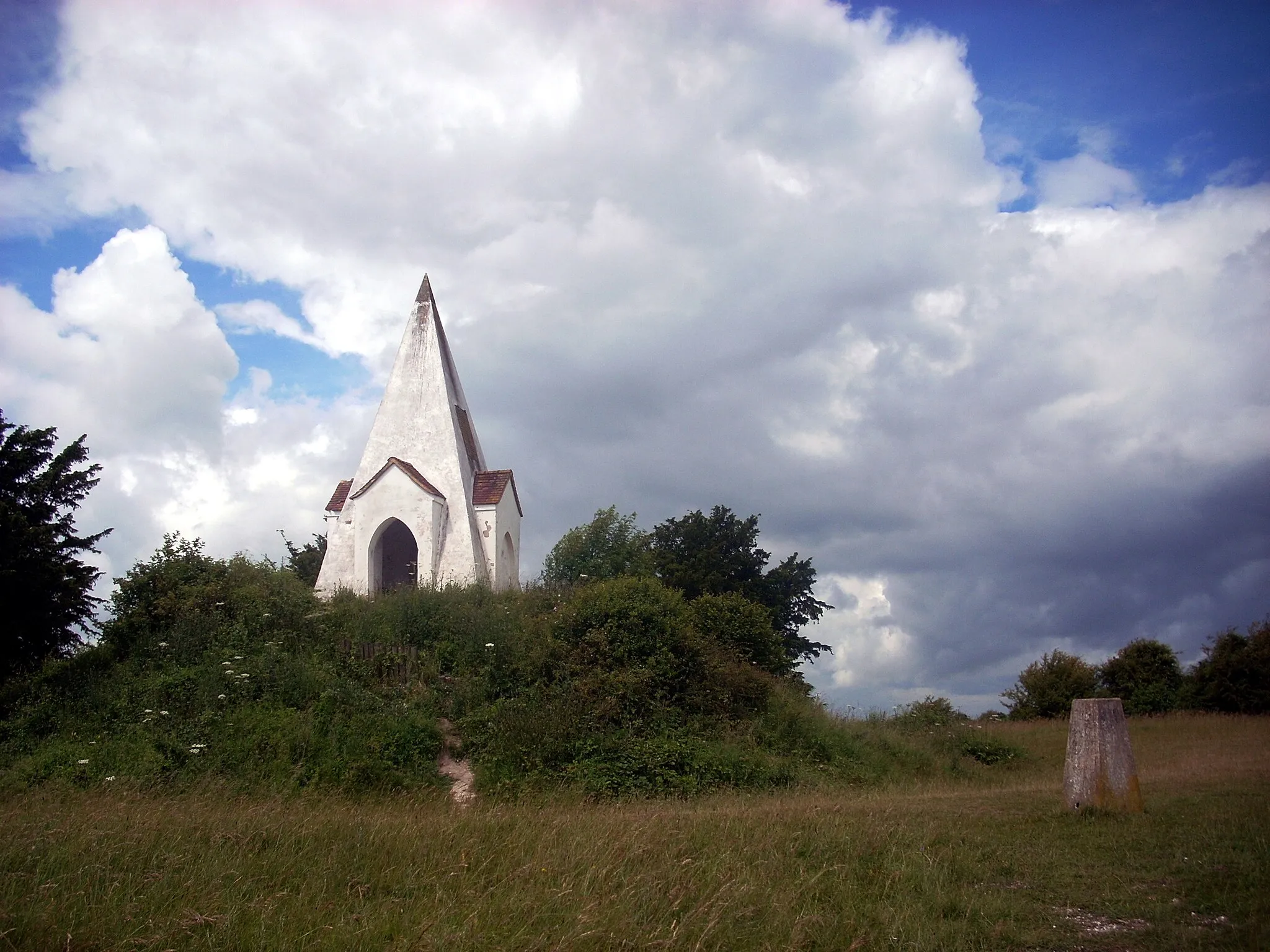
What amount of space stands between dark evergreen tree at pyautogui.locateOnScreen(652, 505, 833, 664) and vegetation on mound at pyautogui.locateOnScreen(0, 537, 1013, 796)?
1224 cm

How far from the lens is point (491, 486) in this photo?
23.6 m

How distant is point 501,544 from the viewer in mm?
23609

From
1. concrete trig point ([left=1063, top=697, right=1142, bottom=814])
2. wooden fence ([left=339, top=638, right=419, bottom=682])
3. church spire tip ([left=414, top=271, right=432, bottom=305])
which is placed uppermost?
church spire tip ([left=414, top=271, right=432, bottom=305])

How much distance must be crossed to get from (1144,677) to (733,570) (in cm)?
1361

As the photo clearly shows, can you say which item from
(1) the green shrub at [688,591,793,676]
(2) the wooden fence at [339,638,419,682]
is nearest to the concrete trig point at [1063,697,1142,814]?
(1) the green shrub at [688,591,793,676]

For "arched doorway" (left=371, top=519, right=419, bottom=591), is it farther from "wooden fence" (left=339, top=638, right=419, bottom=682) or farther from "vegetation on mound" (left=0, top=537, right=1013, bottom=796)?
"wooden fence" (left=339, top=638, right=419, bottom=682)

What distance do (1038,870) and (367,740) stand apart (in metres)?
9.49

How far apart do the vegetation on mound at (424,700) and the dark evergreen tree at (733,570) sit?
40.2 ft

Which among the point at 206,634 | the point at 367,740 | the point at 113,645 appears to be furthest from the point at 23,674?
the point at 367,740

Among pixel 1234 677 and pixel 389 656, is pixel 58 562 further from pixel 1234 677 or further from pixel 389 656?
pixel 1234 677

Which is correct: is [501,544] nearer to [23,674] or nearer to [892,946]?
[23,674]

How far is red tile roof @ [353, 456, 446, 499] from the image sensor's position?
70.9ft

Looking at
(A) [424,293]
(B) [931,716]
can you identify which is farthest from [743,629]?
(A) [424,293]

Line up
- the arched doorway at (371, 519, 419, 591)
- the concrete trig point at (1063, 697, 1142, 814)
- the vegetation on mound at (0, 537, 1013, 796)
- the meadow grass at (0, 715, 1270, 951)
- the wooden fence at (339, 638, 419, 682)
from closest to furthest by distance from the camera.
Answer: the meadow grass at (0, 715, 1270, 951) < the concrete trig point at (1063, 697, 1142, 814) < the vegetation on mound at (0, 537, 1013, 796) < the wooden fence at (339, 638, 419, 682) < the arched doorway at (371, 519, 419, 591)
